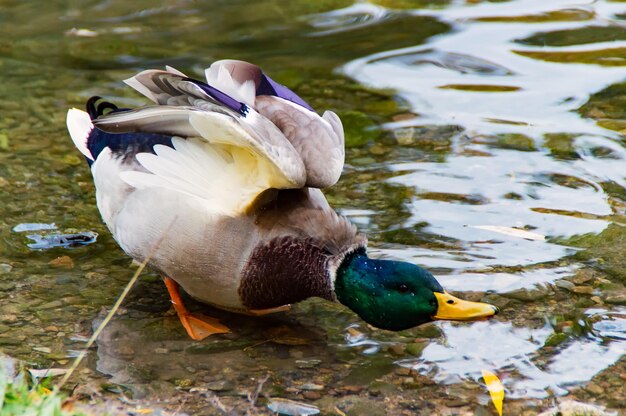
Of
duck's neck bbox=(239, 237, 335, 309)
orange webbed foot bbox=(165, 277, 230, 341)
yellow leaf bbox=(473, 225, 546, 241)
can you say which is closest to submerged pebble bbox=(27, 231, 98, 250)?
orange webbed foot bbox=(165, 277, 230, 341)

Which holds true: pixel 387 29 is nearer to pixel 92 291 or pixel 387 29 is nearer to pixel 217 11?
pixel 217 11

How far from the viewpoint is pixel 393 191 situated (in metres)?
5.34

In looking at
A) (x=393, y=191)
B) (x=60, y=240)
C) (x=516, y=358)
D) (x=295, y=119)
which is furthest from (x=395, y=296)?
(x=60, y=240)

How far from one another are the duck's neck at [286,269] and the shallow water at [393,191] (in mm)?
279

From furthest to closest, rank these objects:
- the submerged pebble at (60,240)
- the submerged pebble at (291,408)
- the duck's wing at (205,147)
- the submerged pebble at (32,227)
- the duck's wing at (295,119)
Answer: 1. the submerged pebble at (32,227)
2. the submerged pebble at (60,240)
3. the duck's wing at (295,119)
4. the duck's wing at (205,147)
5. the submerged pebble at (291,408)

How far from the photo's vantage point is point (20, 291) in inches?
172

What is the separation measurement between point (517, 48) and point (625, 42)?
0.78m

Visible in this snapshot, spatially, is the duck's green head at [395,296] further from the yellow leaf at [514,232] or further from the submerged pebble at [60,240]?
the submerged pebble at [60,240]

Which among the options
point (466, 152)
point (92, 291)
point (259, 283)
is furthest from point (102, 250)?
point (466, 152)

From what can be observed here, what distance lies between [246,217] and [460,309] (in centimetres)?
93

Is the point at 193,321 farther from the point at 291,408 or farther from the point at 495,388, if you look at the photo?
the point at 495,388

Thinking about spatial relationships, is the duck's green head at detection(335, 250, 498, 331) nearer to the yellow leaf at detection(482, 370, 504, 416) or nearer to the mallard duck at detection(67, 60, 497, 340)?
the mallard duck at detection(67, 60, 497, 340)

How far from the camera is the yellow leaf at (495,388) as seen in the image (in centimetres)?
354

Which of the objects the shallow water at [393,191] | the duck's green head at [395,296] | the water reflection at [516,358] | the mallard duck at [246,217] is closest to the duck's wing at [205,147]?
the mallard duck at [246,217]
